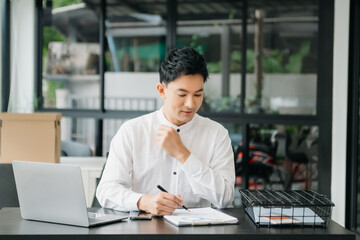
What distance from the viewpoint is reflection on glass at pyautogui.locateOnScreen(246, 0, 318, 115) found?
14.9 ft

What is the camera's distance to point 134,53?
4906 millimetres

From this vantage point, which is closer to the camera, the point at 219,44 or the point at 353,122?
the point at 353,122

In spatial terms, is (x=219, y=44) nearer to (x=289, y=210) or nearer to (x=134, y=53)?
(x=134, y=53)

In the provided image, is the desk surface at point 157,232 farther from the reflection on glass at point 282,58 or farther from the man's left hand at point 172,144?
the reflection on glass at point 282,58

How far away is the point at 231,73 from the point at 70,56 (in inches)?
63.5

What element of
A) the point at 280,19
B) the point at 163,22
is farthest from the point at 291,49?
the point at 163,22

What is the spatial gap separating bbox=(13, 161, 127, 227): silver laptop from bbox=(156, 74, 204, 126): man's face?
0.61 meters

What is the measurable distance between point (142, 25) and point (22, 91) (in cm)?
135


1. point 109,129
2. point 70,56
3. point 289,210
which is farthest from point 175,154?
point 70,56

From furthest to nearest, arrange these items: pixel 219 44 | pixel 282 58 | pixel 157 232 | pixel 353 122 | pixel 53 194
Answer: pixel 219 44 < pixel 282 58 < pixel 353 122 < pixel 53 194 < pixel 157 232

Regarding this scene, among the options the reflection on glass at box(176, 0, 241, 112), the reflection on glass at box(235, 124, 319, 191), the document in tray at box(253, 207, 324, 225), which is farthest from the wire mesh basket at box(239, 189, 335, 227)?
the reflection on glass at box(176, 0, 241, 112)

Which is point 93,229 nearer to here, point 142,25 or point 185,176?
point 185,176

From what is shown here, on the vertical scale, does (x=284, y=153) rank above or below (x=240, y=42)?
below

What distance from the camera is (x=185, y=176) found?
7.98 feet
